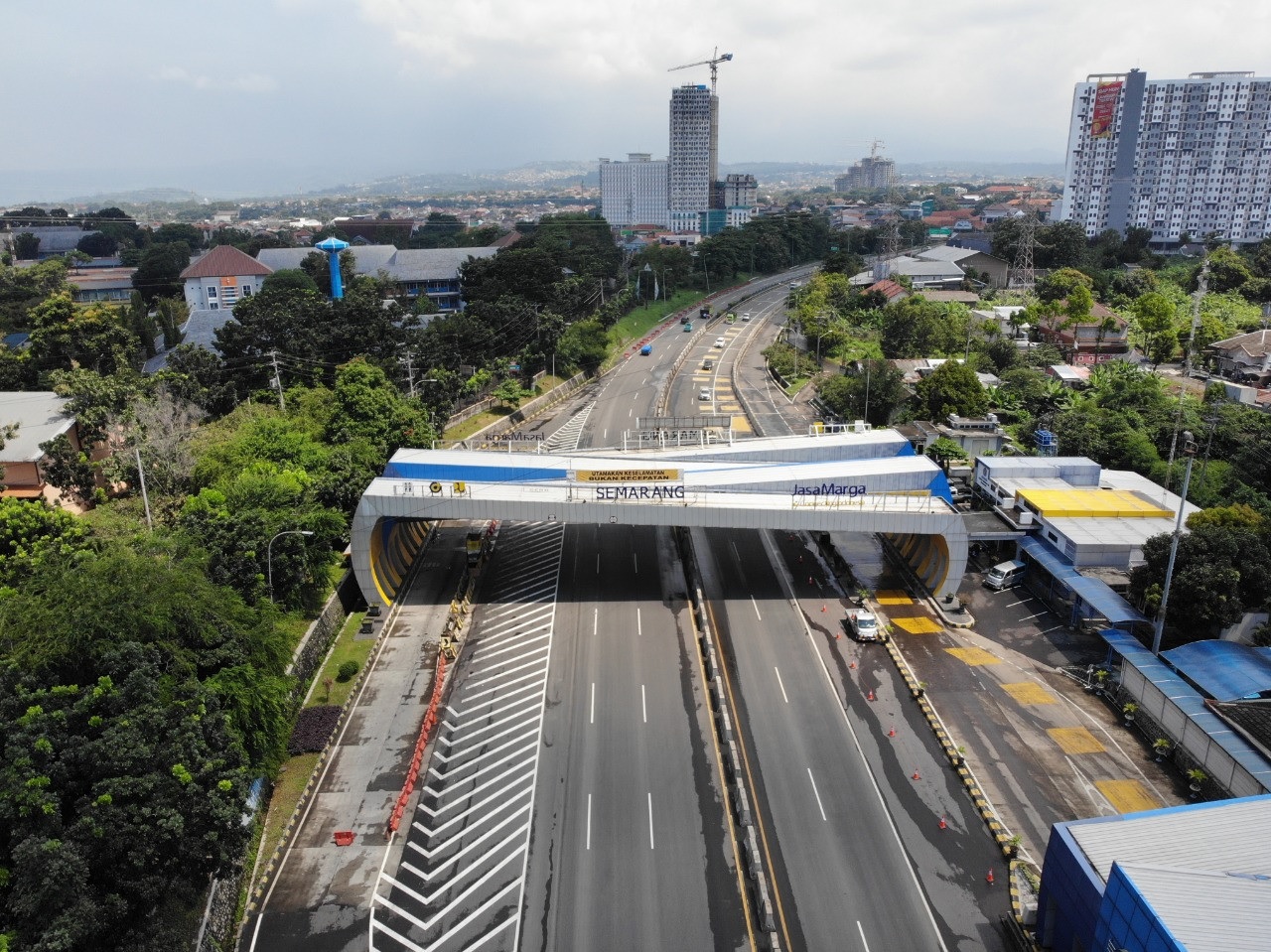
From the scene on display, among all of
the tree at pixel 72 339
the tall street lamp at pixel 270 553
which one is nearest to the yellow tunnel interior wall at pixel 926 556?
the tall street lamp at pixel 270 553

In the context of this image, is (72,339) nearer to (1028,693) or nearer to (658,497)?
(658,497)

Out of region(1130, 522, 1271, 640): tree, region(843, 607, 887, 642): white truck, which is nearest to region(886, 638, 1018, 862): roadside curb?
region(843, 607, 887, 642): white truck

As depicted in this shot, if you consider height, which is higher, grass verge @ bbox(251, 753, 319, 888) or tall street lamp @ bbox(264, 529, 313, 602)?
tall street lamp @ bbox(264, 529, 313, 602)

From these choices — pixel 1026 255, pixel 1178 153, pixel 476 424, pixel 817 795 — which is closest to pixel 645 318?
pixel 1026 255

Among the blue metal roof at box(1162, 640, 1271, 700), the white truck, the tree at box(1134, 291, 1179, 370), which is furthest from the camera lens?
the tree at box(1134, 291, 1179, 370)

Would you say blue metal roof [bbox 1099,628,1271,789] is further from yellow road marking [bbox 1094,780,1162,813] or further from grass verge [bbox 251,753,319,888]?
grass verge [bbox 251,753,319,888]

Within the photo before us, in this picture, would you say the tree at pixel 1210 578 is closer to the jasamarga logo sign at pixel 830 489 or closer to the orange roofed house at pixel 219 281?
the jasamarga logo sign at pixel 830 489

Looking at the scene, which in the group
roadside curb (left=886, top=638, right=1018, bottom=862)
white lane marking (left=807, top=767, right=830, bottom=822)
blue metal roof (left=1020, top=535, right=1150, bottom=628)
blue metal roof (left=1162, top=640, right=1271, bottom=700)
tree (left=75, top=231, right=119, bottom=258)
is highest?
tree (left=75, top=231, right=119, bottom=258)

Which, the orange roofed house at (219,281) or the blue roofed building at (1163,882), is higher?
the orange roofed house at (219,281)
